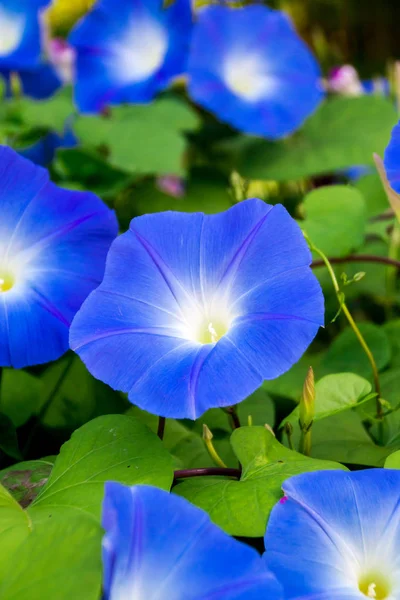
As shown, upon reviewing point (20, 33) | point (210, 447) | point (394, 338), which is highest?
point (20, 33)

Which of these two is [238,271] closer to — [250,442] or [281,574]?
[250,442]

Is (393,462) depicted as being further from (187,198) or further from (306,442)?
(187,198)

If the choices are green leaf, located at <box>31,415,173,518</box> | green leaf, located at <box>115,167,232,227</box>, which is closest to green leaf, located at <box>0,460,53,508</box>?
green leaf, located at <box>31,415,173,518</box>

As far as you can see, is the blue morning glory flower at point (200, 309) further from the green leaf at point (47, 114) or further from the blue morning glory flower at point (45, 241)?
the green leaf at point (47, 114)

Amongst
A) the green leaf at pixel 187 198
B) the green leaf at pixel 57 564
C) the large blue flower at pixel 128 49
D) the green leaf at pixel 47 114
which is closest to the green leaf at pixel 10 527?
the green leaf at pixel 57 564

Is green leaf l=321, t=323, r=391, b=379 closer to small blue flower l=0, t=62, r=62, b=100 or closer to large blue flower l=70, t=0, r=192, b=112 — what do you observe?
large blue flower l=70, t=0, r=192, b=112

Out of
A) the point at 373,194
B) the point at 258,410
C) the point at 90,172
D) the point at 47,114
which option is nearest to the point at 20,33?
the point at 47,114
